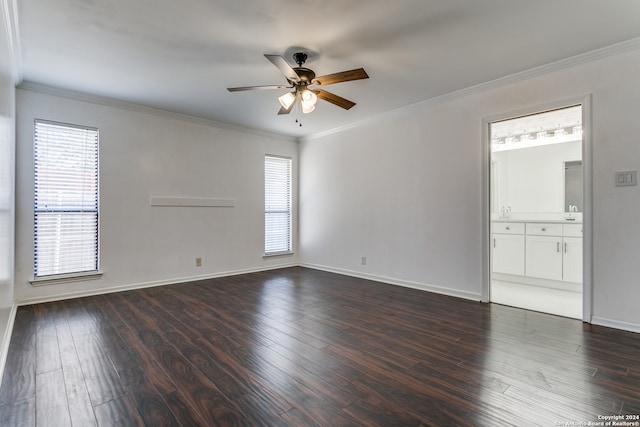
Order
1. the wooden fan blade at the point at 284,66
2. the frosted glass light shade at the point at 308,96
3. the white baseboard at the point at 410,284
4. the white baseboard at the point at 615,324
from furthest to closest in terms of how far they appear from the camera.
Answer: the white baseboard at the point at 410,284, the frosted glass light shade at the point at 308,96, the white baseboard at the point at 615,324, the wooden fan blade at the point at 284,66

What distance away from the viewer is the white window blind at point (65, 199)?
3.64 m

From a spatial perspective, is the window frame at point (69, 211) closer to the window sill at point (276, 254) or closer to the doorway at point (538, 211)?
the window sill at point (276, 254)

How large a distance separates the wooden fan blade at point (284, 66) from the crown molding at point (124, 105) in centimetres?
250

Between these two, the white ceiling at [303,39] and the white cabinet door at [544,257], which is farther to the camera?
the white cabinet door at [544,257]

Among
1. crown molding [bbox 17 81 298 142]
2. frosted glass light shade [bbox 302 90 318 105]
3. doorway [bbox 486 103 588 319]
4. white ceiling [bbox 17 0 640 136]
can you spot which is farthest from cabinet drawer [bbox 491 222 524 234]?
crown molding [bbox 17 81 298 142]

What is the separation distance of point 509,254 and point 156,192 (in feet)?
17.1

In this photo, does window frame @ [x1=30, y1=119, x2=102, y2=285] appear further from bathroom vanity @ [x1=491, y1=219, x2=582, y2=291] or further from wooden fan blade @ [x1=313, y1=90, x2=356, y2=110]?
bathroom vanity @ [x1=491, y1=219, x2=582, y2=291]

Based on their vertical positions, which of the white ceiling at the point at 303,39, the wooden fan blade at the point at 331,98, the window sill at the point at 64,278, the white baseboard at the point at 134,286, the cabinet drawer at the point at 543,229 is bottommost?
the white baseboard at the point at 134,286

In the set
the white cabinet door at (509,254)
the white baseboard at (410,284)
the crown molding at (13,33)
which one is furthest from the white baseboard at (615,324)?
the crown molding at (13,33)

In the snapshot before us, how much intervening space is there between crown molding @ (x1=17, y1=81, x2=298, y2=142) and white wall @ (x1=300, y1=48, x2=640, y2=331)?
1479 millimetres

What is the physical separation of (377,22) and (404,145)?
2.22 metres

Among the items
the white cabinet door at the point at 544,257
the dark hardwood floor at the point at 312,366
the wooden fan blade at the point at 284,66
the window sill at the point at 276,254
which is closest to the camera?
the dark hardwood floor at the point at 312,366

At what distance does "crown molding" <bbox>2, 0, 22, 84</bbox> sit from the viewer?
7.08 feet

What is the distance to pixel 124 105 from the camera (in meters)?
4.13
